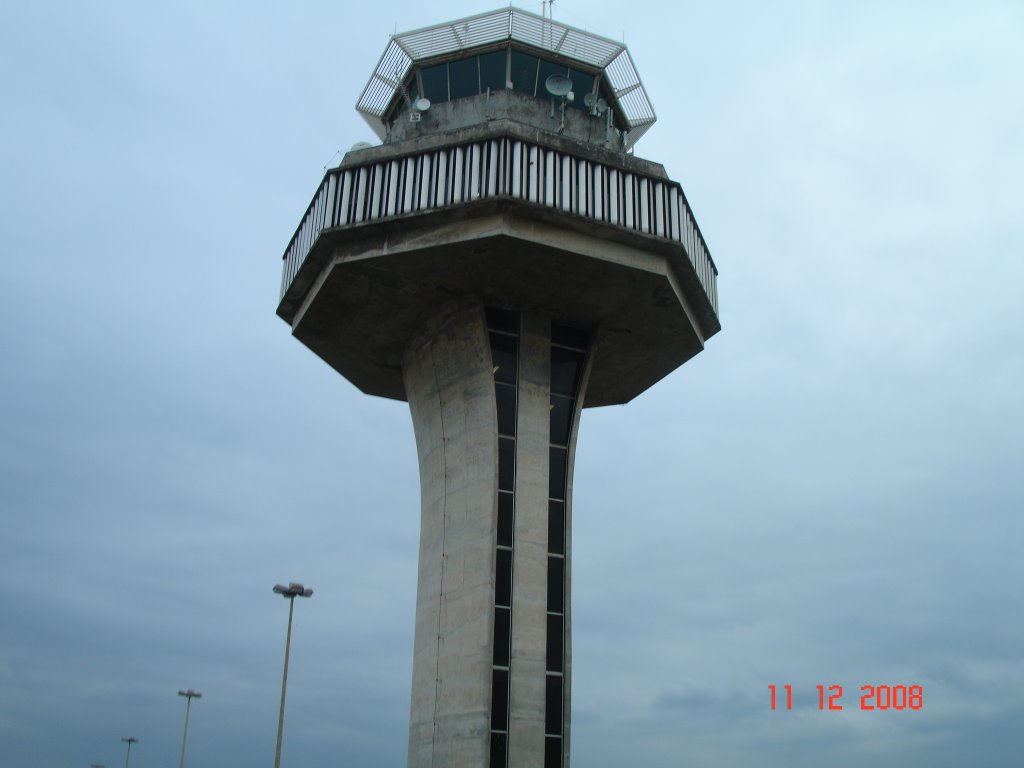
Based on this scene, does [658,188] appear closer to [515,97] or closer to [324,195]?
[515,97]

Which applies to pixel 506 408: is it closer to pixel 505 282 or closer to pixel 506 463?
pixel 506 463

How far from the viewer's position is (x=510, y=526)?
27047mm

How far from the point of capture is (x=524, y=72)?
3069cm

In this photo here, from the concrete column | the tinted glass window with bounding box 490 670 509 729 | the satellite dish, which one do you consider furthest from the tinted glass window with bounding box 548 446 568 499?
the satellite dish

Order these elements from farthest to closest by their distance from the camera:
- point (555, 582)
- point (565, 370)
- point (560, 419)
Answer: point (565, 370)
point (560, 419)
point (555, 582)

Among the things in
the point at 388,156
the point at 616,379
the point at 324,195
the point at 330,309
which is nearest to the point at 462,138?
the point at 388,156

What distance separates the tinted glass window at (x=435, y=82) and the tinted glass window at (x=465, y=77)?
0.89 feet

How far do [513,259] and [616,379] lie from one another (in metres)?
8.06

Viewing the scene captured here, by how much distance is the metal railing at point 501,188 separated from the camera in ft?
84.7

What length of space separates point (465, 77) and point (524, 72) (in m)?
1.81

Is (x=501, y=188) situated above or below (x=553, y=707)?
above

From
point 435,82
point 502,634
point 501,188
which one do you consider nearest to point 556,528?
point 502,634

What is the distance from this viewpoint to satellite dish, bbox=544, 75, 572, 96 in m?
30.4

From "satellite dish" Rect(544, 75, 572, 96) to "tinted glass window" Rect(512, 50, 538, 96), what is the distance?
510 mm
